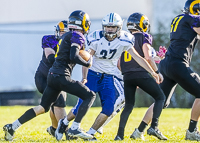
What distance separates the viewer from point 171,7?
1884cm

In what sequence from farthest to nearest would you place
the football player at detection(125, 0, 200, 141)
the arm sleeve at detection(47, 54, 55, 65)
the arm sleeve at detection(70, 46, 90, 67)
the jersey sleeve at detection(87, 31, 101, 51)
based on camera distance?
the arm sleeve at detection(47, 54, 55, 65) → the football player at detection(125, 0, 200, 141) → the jersey sleeve at detection(87, 31, 101, 51) → the arm sleeve at detection(70, 46, 90, 67)

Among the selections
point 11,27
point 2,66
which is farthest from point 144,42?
point 11,27

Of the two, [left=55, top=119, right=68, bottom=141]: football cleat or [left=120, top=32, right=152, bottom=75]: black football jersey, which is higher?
[left=120, top=32, right=152, bottom=75]: black football jersey

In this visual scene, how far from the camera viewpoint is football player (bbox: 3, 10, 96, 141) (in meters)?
5.86

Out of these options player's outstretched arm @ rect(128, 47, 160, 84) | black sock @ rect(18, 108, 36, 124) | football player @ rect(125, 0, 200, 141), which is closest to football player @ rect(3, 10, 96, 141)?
black sock @ rect(18, 108, 36, 124)

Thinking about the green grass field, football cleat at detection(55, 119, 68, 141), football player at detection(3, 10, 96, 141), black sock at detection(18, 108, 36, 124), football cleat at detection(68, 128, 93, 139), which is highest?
football player at detection(3, 10, 96, 141)

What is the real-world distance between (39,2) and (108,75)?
13148 mm

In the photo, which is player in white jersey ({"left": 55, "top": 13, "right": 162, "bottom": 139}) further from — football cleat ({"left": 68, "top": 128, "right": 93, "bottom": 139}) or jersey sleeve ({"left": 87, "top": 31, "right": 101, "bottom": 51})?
football cleat ({"left": 68, "top": 128, "right": 93, "bottom": 139})

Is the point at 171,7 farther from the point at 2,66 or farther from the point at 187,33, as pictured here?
the point at 187,33

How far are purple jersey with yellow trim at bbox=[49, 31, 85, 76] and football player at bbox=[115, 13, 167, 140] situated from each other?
87 centimetres

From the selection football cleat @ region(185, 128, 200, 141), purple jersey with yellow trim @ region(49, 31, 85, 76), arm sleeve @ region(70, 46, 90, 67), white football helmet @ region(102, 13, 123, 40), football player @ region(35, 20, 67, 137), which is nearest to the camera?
arm sleeve @ region(70, 46, 90, 67)

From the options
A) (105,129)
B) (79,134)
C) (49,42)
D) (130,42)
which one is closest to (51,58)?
(49,42)

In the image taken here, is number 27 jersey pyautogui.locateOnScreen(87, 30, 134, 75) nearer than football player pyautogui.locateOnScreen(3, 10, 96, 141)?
No

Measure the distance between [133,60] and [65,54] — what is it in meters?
1.08
